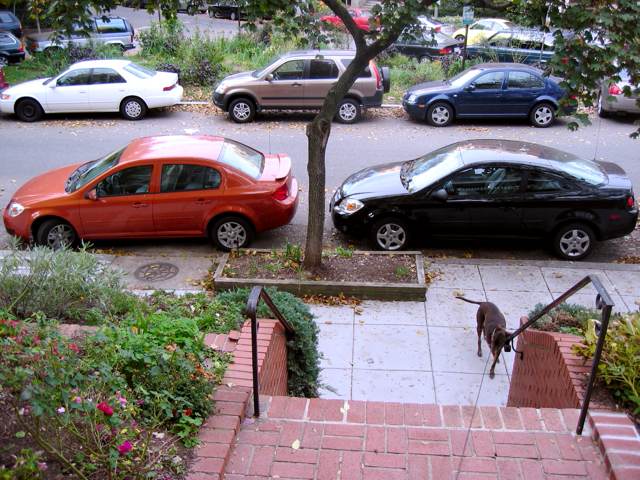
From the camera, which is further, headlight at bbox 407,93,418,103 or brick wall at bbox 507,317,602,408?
headlight at bbox 407,93,418,103

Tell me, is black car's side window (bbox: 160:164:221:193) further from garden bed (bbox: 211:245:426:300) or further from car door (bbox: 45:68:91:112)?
car door (bbox: 45:68:91:112)

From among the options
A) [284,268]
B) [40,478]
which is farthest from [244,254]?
[40,478]

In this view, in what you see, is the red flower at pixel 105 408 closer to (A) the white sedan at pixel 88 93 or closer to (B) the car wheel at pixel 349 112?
(B) the car wheel at pixel 349 112

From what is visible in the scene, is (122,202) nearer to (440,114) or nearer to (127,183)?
(127,183)

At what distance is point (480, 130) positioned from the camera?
17125mm

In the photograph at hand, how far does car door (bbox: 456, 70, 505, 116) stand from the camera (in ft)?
55.5

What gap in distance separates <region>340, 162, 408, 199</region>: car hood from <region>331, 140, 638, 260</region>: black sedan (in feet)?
0.09

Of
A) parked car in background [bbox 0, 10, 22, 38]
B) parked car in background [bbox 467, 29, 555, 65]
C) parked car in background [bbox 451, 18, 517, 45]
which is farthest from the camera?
parked car in background [bbox 0, 10, 22, 38]

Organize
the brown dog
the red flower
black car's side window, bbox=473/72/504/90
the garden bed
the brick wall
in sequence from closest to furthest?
the red flower → the brick wall → the brown dog → the garden bed → black car's side window, bbox=473/72/504/90

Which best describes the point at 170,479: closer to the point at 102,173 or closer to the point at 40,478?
the point at 40,478

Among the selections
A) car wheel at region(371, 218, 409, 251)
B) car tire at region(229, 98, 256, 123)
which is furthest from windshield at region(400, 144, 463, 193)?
car tire at region(229, 98, 256, 123)

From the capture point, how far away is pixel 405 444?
4.34 meters

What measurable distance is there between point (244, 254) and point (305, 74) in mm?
8675

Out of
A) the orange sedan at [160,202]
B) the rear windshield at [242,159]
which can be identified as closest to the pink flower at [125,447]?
the orange sedan at [160,202]
